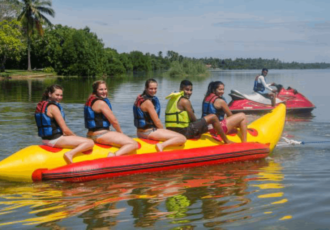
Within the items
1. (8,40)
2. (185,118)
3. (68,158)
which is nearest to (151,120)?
(185,118)

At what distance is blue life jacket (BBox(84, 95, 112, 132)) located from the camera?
552 cm

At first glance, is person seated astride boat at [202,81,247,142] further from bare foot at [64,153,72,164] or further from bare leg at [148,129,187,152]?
bare foot at [64,153,72,164]

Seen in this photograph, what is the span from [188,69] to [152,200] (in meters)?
43.0

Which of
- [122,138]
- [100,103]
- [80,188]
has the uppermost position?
[100,103]

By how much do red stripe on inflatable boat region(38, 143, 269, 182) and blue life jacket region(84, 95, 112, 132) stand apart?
0.49 meters

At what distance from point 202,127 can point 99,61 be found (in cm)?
4338

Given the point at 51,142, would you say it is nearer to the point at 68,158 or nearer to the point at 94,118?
the point at 68,158

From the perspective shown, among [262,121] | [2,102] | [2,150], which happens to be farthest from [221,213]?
[2,102]

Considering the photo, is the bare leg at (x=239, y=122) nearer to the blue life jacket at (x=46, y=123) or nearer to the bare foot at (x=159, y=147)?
the bare foot at (x=159, y=147)

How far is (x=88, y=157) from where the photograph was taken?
218 inches

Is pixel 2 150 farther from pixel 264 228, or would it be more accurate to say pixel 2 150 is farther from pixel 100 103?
pixel 264 228

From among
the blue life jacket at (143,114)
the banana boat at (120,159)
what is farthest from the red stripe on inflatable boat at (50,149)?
the blue life jacket at (143,114)

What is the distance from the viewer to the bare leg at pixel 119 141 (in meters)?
5.66

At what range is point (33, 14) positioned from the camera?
41.3m
